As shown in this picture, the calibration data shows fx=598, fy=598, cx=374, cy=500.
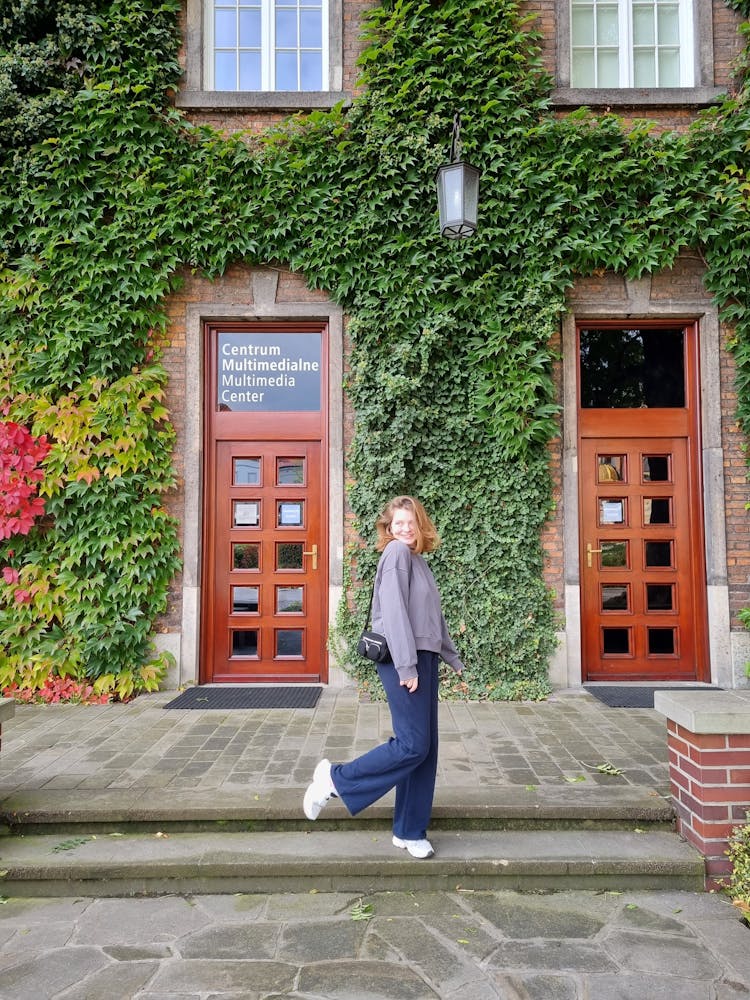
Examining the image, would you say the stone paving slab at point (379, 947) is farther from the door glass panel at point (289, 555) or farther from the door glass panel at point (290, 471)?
the door glass panel at point (290, 471)

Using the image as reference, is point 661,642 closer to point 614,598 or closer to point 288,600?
point 614,598

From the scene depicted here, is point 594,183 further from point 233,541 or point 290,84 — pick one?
point 233,541

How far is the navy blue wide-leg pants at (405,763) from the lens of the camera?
9.32 ft

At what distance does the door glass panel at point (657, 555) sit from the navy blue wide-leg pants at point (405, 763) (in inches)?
152

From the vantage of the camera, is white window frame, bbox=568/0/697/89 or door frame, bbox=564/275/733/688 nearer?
door frame, bbox=564/275/733/688

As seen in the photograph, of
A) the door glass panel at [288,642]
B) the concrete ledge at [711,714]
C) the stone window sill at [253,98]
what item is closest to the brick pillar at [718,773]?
the concrete ledge at [711,714]

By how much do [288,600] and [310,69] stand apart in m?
5.39

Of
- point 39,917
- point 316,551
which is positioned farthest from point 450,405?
point 39,917

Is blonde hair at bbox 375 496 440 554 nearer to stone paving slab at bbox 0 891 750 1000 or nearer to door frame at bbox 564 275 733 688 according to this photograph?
stone paving slab at bbox 0 891 750 1000

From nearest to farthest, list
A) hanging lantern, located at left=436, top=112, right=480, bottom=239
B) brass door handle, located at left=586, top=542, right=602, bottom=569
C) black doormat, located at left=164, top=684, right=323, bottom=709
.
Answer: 1. hanging lantern, located at left=436, top=112, right=480, bottom=239
2. black doormat, located at left=164, top=684, right=323, bottom=709
3. brass door handle, located at left=586, top=542, right=602, bottom=569

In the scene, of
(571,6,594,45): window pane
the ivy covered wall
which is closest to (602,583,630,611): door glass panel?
the ivy covered wall

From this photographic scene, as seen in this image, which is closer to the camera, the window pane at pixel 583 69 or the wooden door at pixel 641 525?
the wooden door at pixel 641 525

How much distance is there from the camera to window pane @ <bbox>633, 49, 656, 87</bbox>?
6.16 m

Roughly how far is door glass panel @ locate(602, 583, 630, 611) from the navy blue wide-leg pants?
3.50m
